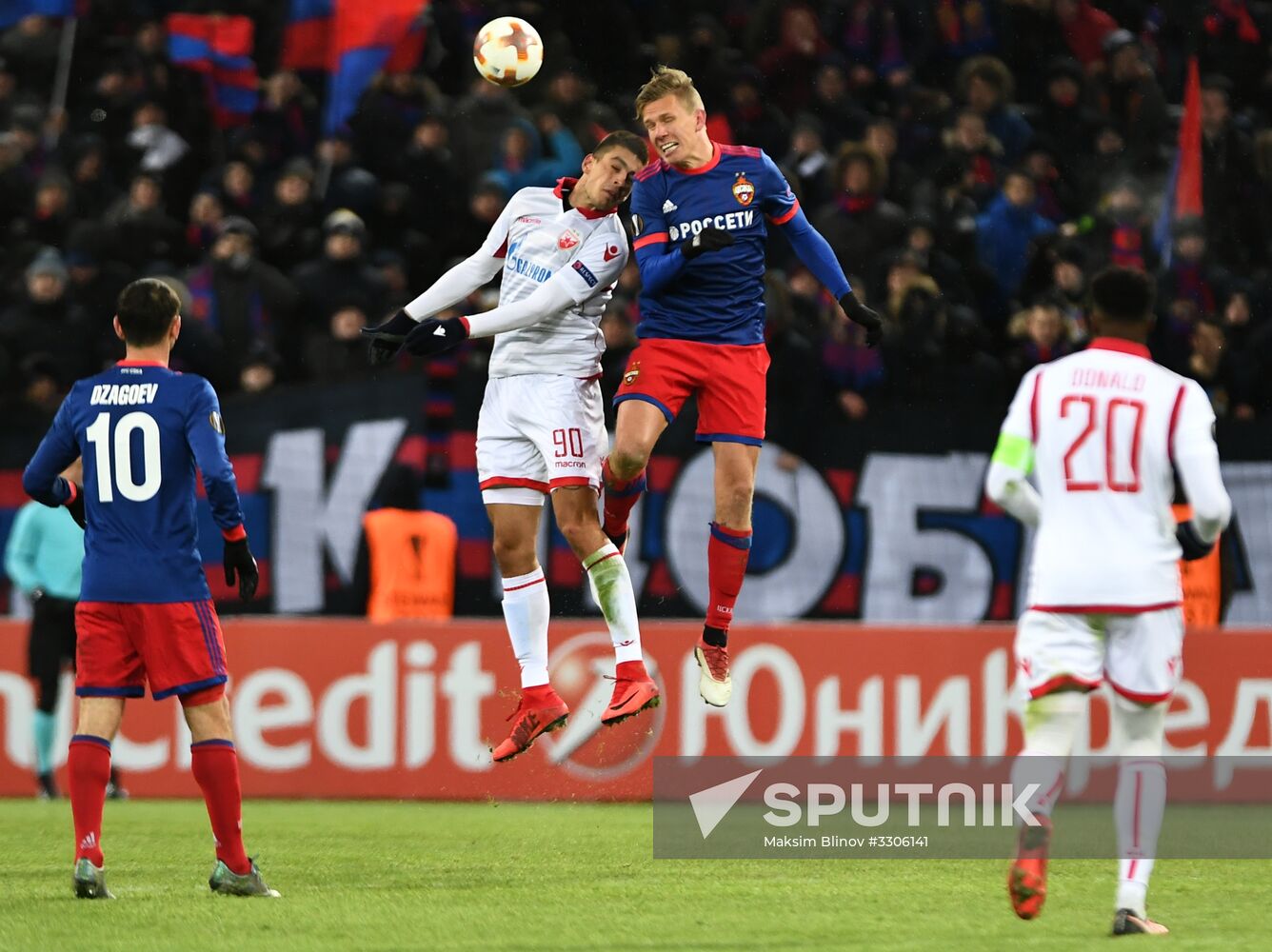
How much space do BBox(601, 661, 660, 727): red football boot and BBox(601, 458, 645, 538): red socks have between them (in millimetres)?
661

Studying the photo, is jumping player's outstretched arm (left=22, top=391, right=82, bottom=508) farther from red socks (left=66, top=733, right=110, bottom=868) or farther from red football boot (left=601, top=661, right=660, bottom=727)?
red football boot (left=601, top=661, right=660, bottom=727)

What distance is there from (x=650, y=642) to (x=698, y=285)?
173 inches

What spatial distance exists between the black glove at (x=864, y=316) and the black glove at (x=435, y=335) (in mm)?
1590

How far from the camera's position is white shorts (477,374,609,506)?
8.78 meters

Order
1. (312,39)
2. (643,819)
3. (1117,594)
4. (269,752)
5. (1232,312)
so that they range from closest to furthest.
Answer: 1. (1117,594)
2. (643,819)
3. (269,752)
4. (1232,312)
5. (312,39)

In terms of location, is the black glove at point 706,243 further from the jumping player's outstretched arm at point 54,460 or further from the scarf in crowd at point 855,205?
the scarf in crowd at point 855,205

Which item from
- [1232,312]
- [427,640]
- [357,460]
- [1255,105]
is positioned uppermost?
[1255,105]

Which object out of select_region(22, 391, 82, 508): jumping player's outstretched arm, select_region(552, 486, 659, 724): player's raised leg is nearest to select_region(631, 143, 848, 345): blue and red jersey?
select_region(552, 486, 659, 724): player's raised leg

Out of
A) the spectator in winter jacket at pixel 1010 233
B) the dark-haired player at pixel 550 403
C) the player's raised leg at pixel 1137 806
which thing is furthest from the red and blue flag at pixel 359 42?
the player's raised leg at pixel 1137 806

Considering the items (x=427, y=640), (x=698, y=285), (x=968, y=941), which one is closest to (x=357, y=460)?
(x=427, y=640)

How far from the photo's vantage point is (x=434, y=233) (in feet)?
49.4

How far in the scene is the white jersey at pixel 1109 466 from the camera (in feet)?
20.6

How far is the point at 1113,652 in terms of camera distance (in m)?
6.42

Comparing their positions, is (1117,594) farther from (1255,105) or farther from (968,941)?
(1255,105)
